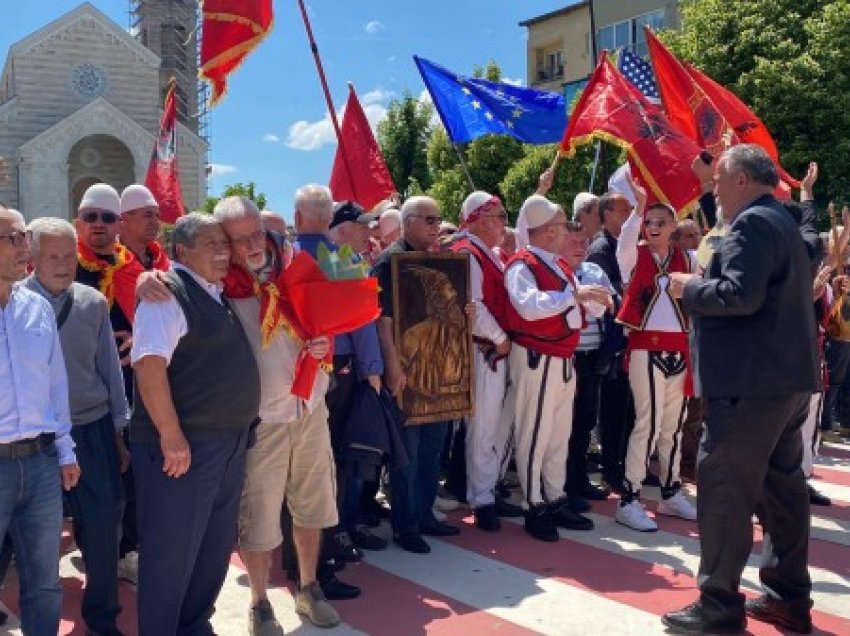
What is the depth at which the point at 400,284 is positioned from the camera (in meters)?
5.36

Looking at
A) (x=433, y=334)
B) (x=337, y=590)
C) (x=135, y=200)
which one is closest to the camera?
(x=337, y=590)

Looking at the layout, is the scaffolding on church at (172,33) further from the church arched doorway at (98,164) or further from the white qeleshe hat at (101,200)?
the white qeleshe hat at (101,200)

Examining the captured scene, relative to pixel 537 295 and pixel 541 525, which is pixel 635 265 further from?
pixel 541 525

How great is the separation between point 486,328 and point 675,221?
1.56m

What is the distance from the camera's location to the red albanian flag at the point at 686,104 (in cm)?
753

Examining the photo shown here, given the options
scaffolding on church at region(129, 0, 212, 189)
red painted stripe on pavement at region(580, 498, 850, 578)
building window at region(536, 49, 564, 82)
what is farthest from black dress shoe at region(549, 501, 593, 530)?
scaffolding on church at region(129, 0, 212, 189)

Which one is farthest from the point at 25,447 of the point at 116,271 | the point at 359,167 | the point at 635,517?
the point at 359,167

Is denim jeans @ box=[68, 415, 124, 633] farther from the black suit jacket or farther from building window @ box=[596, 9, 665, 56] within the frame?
building window @ box=[596, 9, 665, 56]

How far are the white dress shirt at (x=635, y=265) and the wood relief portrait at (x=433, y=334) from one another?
116 centimetres

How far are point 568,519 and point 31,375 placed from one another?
380cm

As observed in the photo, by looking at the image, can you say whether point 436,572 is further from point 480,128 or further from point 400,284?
point 480,128

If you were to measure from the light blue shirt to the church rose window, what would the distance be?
40.1 metres

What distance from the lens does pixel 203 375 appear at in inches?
137

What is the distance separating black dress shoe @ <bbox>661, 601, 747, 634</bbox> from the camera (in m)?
4.18
